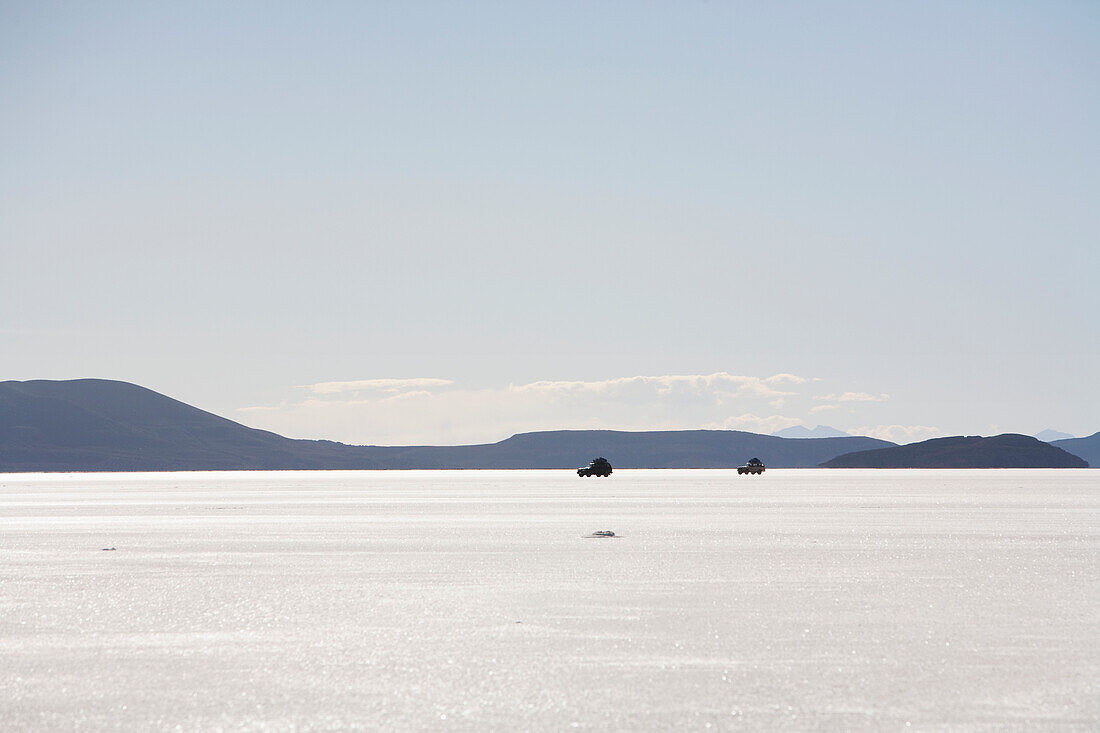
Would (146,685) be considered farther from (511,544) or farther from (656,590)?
(511,544)

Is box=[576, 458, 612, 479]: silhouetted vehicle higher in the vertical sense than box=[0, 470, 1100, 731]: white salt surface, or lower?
higher

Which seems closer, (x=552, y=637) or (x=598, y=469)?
(x=552, y=637)

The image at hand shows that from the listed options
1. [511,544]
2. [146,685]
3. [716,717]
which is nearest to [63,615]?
[146,685]

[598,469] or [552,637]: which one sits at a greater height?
[598,469]

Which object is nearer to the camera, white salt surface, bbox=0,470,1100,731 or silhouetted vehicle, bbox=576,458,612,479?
white salt surface, bbox=0,470,1100,731

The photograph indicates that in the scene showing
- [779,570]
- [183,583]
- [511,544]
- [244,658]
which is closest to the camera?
[244,658]

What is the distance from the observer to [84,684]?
12.8m

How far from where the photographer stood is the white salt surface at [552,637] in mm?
11344

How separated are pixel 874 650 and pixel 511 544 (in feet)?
63.4

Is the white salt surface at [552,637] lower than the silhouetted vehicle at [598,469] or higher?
→ lower

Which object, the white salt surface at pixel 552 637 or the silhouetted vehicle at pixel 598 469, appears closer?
the white salt surface at pixel 552 637

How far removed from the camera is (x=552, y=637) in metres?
15.9

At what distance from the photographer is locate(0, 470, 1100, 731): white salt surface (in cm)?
1134

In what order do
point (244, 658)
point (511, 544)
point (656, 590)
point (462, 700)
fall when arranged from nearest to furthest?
point (462, 700) → point (244, 658) → point (656, 590) → point (511, 544)
